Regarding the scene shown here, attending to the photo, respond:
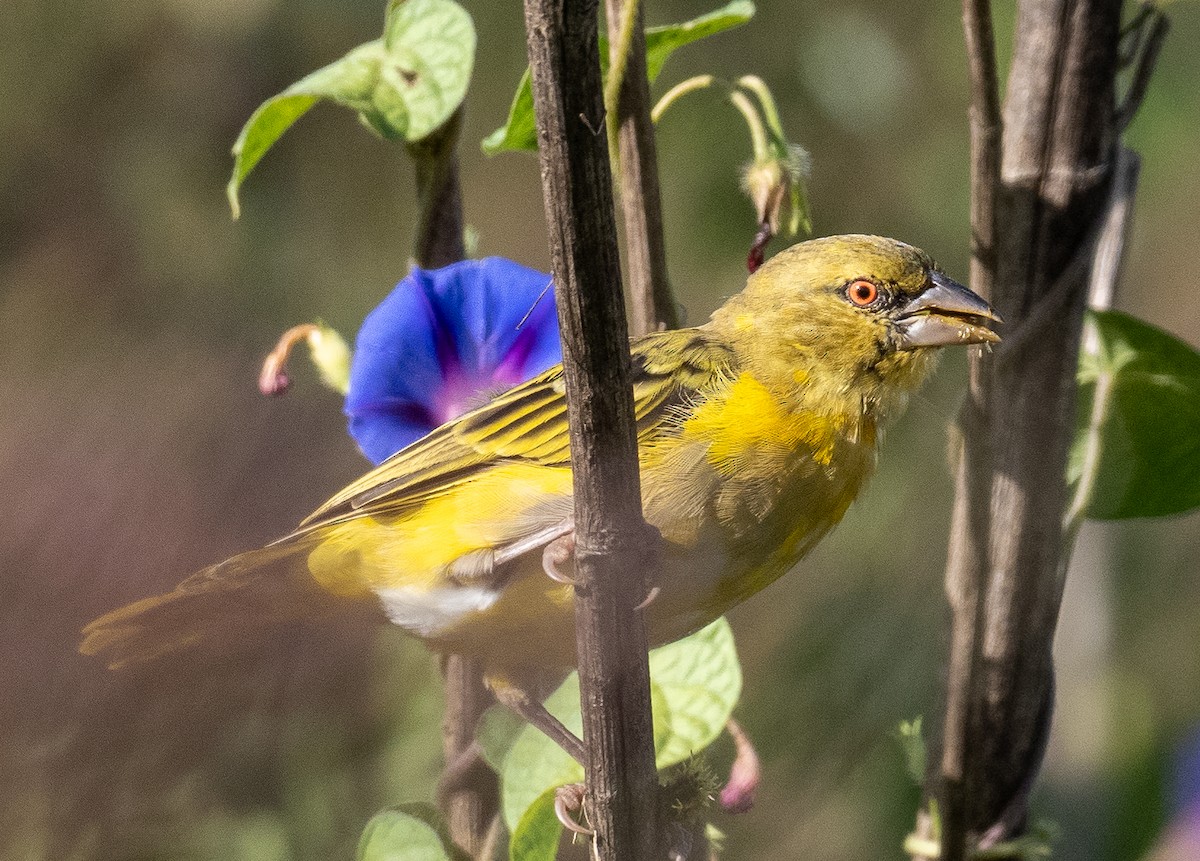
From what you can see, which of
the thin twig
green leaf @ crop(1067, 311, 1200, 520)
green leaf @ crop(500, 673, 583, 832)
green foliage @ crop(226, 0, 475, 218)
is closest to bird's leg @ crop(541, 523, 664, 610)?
green leaf @ crop(500, 673, 583, 832)

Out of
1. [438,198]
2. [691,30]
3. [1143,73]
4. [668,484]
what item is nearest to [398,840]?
[668,484]

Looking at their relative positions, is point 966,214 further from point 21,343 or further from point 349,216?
point 21,343

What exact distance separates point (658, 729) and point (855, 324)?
64 cm

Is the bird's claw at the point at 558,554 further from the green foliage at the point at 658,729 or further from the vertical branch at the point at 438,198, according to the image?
the vertical branch at the point at 438,198

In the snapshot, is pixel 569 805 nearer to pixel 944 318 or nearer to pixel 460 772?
pixel 460 772

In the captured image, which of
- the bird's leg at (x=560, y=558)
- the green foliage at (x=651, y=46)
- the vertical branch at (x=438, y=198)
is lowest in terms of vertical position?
the bird's leg at (x=560, y=558)

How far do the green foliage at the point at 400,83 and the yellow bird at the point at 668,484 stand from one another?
410 mm

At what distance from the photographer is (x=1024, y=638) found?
181cm

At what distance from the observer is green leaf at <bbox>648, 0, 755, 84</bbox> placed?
1.73m

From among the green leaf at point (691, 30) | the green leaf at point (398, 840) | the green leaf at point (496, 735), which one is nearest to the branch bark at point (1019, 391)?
the green leaf at point (691, 30)

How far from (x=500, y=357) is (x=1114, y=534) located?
226cm

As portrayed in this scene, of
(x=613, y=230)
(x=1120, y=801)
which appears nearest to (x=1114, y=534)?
(x=1120, y=801)

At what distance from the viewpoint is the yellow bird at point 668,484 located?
1.72m

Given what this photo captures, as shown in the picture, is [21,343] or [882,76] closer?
[21,343]
